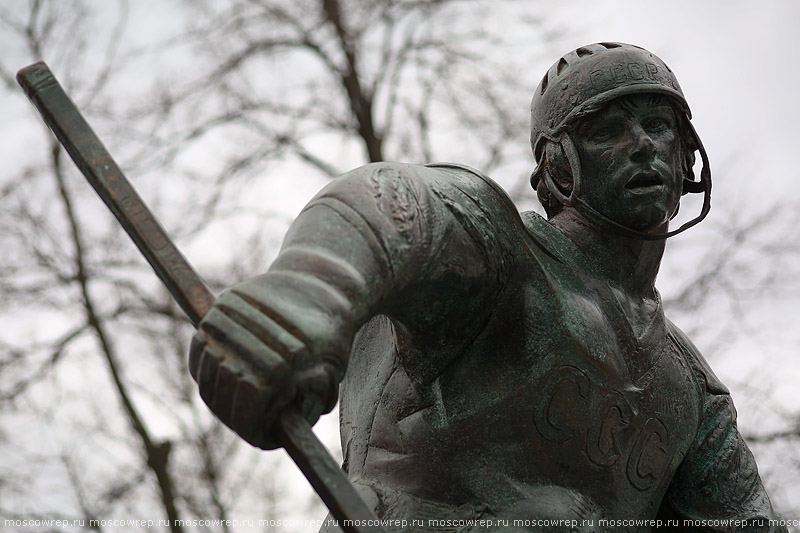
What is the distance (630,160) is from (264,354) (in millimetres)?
1108

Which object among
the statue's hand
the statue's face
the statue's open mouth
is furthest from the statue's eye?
the statue's hand

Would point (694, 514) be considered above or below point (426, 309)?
below

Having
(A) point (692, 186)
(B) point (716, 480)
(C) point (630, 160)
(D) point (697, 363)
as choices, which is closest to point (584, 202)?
(C) point (630, 160)

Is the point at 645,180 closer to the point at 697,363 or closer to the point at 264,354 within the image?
the point at 697,363

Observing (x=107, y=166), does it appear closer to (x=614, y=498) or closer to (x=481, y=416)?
(x=481, y=416)

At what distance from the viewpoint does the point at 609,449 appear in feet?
8.11

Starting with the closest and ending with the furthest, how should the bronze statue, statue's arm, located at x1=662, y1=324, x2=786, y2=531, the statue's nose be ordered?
the bronze statue < the statue's nose < statue's arm, located at x1=662, y1=324, x2=786, y2=531

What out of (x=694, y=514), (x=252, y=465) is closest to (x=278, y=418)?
(x=694, y=514)

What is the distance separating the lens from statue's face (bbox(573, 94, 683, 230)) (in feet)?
8.26

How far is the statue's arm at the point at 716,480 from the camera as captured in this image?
107 inches

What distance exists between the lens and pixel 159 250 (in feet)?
6.52

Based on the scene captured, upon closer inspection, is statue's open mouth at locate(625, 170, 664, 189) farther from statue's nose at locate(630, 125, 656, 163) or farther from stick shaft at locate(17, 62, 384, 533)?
stick shaft at locate(17, 62, 384, 533)

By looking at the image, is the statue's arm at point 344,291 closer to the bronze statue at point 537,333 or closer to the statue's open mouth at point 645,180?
the bronze statue at point 537,333

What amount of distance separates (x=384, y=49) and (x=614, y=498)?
7649 mm
